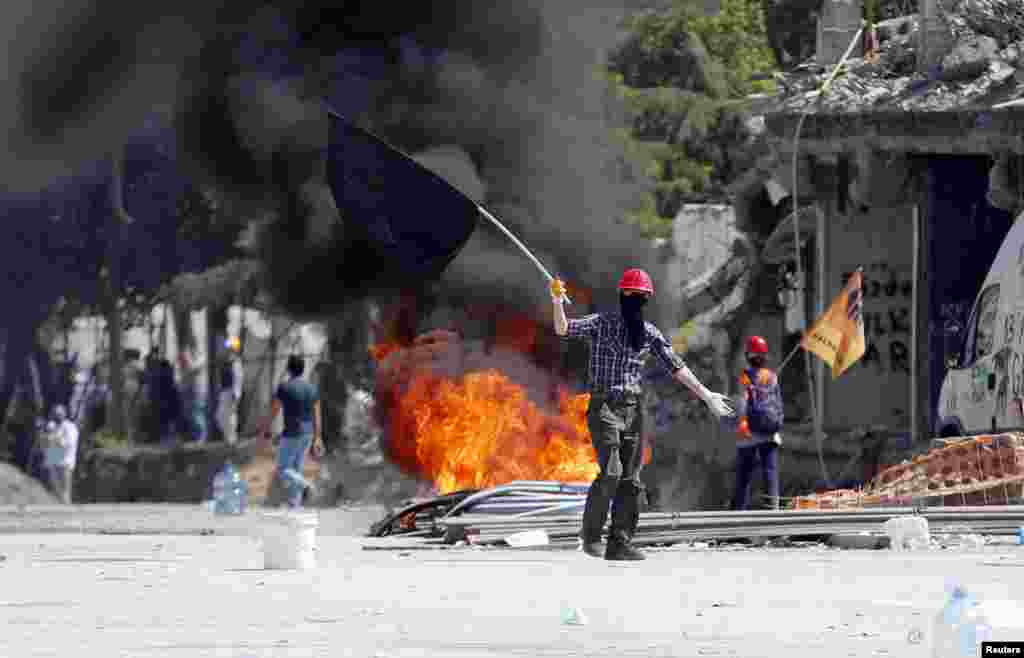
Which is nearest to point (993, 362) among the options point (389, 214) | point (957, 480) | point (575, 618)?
point (957, 480)

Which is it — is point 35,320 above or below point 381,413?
below

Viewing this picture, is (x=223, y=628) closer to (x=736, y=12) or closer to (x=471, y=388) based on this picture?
(x=471, y=388)

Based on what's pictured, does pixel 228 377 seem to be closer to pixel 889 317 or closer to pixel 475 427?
pixel 889 317

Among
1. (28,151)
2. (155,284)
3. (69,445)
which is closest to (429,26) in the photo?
(28,151)

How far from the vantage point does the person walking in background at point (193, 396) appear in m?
44.0

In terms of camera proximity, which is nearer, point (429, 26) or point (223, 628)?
point (223, 628)

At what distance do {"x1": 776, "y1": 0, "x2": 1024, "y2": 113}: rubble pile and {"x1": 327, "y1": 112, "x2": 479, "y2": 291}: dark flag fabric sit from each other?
4.83m

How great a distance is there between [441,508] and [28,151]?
25.5 feet

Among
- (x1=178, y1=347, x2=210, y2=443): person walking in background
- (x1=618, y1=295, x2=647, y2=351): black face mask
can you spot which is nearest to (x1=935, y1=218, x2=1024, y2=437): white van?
(x1=618, y1=295, x2=647, y2=351): black face mask

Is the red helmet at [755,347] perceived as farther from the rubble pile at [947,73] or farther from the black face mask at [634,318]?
the black face mask at [634,318]

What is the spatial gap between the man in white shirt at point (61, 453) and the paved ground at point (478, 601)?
63.7ft

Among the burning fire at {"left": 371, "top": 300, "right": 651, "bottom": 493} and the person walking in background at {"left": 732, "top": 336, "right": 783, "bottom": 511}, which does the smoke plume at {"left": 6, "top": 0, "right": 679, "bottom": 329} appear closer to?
the burning fire at {"left": 371, "top": 300, "right": 651, "bottom": 493}

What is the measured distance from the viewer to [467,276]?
26.1 metres

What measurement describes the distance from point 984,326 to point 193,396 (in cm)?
2394
